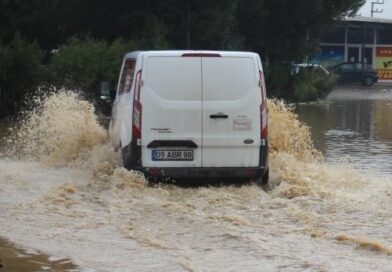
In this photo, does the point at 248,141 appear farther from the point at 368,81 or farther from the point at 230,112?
the point at 368,81

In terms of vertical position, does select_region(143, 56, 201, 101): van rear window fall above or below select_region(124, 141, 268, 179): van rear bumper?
above

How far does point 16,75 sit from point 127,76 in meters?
11.0

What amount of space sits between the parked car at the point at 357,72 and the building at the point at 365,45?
17.0 ft

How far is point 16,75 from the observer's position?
21.8 meters

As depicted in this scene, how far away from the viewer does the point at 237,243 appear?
7.55m

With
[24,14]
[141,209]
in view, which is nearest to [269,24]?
[24,14]

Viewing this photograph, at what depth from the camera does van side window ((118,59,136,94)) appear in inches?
436

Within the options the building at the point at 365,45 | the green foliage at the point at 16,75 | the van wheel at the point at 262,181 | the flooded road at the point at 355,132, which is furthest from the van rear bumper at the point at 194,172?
the building at the point at 365,45

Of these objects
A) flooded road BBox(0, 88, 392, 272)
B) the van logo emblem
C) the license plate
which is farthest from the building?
the license plate

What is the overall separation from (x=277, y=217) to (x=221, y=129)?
2.02 meters

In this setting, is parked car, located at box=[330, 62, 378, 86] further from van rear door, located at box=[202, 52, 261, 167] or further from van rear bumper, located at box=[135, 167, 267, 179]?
van rear bumper, located at box=[135, 167, 267, 179]

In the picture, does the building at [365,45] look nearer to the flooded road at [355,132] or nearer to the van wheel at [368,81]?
the van wheel at [368,81]

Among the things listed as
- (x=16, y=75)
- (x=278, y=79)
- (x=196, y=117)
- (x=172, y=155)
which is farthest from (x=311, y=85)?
(x=172, y=155)

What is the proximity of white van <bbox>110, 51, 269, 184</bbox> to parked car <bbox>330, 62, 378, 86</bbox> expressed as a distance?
40795 mm
